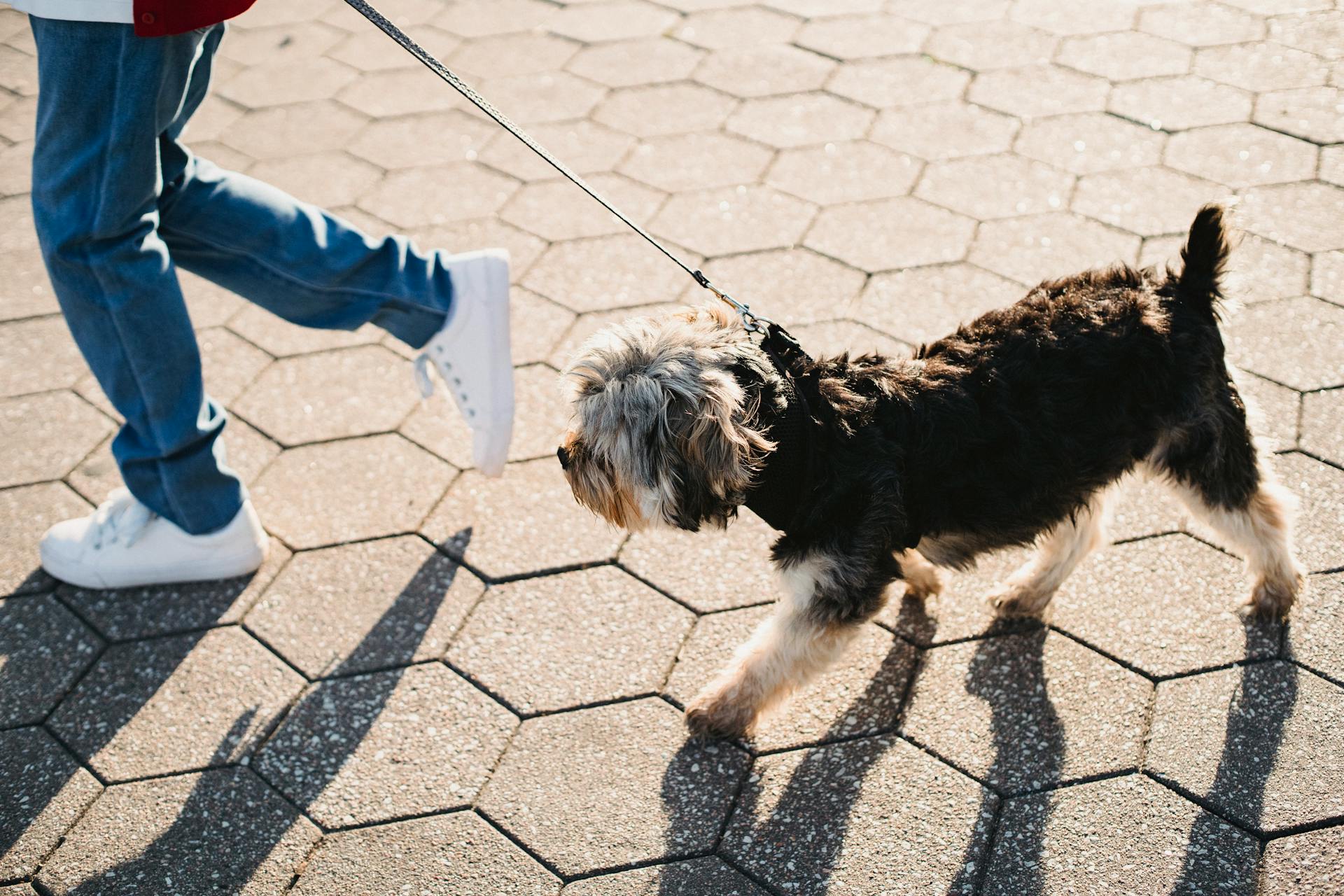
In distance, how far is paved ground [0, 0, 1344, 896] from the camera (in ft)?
9.30

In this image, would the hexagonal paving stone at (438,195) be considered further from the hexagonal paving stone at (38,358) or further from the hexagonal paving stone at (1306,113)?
the hexagonal paving stone at (1306,113)

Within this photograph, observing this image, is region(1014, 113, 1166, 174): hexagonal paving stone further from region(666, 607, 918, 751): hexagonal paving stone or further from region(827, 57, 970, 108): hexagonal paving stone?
region(666, 607, 918, 751): hexagonal paving stone

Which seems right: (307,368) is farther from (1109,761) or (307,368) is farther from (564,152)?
(1109,761)

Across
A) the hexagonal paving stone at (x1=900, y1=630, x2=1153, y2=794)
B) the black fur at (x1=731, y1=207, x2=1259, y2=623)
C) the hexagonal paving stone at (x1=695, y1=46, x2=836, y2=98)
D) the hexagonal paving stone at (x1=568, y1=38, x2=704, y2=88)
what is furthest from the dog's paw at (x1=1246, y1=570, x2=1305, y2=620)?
the hexagonal paving stone at (x1=568, y1=38, x2=704, y2=88)

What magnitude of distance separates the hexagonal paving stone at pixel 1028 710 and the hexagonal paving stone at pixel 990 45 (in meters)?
Answer: 3.62

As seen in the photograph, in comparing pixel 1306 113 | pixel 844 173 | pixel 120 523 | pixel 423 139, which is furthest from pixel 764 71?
pixel 120 523

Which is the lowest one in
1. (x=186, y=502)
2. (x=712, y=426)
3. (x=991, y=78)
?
(x=186, y=502)

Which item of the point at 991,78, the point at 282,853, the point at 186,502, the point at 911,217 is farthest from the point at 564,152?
the point at 282,853

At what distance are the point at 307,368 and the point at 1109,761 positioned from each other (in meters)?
3.23

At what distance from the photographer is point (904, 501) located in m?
2.73

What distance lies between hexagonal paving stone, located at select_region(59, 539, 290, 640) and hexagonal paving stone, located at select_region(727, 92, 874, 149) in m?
3.19

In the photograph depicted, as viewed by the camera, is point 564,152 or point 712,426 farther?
point 564,152

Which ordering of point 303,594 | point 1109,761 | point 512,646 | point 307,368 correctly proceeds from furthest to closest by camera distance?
point 307,368, point 303,594, point 512,646, point 1109,761

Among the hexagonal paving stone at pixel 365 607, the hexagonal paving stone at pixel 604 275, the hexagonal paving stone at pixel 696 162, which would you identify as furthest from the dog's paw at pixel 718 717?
the hexagonal paving stone at pixel 696 162
